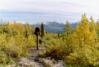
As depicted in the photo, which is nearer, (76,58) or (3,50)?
(76,58)

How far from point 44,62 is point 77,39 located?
442 centimetres

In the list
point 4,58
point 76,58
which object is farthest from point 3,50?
point 76,58

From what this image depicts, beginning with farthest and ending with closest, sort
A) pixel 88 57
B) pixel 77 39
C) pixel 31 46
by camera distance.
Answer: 1. pixel 31 46
2. pixel 77 39
3. pixel 88 57

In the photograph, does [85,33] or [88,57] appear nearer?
[88,57]

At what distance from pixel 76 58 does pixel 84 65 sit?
34.4 inches

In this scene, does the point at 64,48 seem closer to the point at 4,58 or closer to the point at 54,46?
the point at 54,46

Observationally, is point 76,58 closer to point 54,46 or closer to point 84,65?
point 84,65

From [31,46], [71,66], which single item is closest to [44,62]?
[71,66]

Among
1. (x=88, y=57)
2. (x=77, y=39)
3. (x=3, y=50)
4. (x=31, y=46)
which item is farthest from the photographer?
(x=31, y=46)

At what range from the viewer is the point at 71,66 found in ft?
72.2

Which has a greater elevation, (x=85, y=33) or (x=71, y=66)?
(x=85, y=33)

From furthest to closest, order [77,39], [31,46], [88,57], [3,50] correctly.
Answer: [31,46], [77,39], [3,50], [88,57]

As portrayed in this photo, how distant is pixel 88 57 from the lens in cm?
2183

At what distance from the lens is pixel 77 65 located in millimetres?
22172
